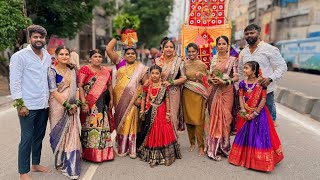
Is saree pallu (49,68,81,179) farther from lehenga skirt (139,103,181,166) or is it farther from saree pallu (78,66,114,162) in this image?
lehenga skirt (139,103,181,166)

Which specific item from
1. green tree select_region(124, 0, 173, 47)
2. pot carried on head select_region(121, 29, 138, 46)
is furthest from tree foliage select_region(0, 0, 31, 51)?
green tree select_region(124, 0, 173, 47)

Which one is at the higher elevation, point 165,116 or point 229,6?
point 229,6

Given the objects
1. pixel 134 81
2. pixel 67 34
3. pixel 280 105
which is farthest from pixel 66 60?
pixel 67 34

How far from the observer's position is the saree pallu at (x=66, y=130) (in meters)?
4.02

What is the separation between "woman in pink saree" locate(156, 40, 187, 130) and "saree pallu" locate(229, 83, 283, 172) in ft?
3.13

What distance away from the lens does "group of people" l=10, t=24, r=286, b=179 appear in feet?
12.8

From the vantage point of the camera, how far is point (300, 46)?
24188mm

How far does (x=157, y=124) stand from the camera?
14.7 feet

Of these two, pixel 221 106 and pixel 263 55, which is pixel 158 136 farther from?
pixel 263 55

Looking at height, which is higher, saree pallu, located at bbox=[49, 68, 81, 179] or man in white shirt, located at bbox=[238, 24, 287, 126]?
man in white shirt, located at bbox=[238, 24, 287, 126]

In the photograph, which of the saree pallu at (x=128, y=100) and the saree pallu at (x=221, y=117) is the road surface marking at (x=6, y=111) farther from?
the saree pallu at (x=221, y=117)

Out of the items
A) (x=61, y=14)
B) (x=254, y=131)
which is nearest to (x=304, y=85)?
(x=61, y=14)

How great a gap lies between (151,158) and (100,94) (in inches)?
43.9

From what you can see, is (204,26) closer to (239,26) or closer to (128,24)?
(128,24)
